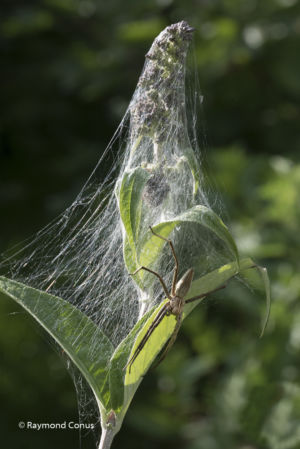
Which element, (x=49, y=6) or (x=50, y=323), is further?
(x=49, y=6)

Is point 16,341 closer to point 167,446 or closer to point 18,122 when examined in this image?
point 167,446

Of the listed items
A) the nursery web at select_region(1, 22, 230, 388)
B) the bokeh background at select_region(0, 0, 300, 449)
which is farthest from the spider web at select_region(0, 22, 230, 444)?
the bokeh background at select_region(0, 0, 300, 449)

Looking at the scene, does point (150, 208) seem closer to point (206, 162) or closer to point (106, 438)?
point (106, 438)

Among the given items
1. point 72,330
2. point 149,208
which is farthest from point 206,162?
point 72,330

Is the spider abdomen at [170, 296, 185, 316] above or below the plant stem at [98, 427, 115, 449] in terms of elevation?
above

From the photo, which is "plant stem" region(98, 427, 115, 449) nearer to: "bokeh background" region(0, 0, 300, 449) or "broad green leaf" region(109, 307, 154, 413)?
"broad green leaf" region(109, 307, 154, 413)

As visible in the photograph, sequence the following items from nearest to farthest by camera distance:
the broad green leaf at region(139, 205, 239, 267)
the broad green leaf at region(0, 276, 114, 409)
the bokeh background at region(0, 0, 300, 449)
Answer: the broad green leaf at region(139, 205, 239, 267) → the broad green leaf at region(0, 276, 114, 409) → the bokeh background at region(0, 0, 300, 449)

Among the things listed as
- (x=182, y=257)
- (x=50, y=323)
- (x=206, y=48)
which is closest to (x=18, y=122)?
(x=206, y=48)
